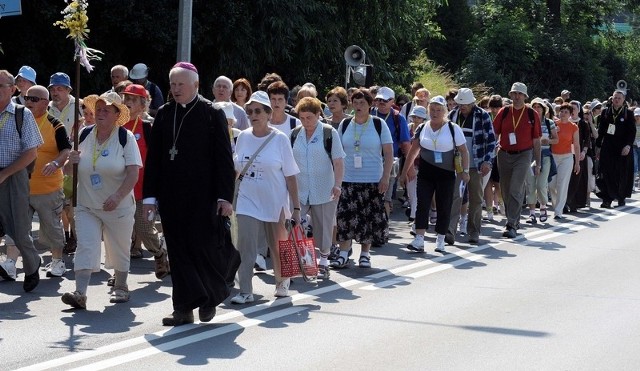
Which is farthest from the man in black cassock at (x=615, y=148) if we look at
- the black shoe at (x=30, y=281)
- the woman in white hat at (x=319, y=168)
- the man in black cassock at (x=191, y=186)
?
the man in black cassock at (x=191, y=186)

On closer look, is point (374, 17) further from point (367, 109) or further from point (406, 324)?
point (406, 324)

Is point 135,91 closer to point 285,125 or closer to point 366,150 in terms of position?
point 285,125

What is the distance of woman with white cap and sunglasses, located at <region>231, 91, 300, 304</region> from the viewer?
1037cm

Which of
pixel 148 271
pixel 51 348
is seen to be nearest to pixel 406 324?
pixel 51 348

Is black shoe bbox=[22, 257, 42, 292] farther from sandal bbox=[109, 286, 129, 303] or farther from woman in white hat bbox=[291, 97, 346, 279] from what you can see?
woman in white hat bbox=[291, 97, 346, 279]

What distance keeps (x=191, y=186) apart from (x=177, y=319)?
1.01 m

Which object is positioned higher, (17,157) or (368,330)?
(17,157)

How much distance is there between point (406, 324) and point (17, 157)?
3.68 metres

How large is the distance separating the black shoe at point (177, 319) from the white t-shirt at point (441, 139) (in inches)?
226

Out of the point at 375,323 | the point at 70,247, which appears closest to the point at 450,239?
the point at 70,247

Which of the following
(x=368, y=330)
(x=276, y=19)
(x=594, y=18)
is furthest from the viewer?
(x=594, y=18)

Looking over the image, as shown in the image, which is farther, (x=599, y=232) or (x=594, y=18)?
(x=594, y=18)

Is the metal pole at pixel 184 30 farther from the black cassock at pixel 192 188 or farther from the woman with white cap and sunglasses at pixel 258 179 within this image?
the black cassock at pixel 192 188

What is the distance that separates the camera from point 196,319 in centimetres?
951
